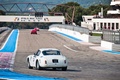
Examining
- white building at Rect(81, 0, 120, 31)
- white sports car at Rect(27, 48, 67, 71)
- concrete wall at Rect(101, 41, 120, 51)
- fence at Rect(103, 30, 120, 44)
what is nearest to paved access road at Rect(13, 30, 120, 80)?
white sports car at Rect(27, 48, 67, 71)

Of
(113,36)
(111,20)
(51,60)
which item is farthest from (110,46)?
(111,20)

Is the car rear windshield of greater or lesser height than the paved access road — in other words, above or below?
above

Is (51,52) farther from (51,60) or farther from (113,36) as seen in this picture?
(113,36)

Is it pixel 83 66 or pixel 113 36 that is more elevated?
pixel 113 36

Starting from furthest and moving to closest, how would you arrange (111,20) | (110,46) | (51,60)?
(111,20)
(110,46)
(51,60)

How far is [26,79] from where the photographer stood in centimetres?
2278

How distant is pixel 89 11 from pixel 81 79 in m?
173

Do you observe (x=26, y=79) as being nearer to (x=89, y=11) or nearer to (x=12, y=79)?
(x=12, y=79)

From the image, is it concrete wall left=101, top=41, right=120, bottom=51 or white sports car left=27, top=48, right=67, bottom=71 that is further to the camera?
concrete wall left=101, top=41, right=120, bottom=51

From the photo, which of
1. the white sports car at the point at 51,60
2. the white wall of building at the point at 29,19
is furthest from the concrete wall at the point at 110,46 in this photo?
the white wall of building at the point at 29,19

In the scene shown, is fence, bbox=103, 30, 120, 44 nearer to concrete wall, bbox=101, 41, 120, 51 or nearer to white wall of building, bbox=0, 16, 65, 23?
concrete wall, bbox=101, 41, 120, 51

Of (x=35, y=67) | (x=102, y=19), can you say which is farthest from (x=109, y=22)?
(x=35, y=67)

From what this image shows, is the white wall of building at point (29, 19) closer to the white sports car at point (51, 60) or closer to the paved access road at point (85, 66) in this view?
the paved access road at point (85, 66)

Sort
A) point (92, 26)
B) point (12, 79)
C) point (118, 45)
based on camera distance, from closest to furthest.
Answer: point (12, 79), point (118, 45), point (92, 26)
